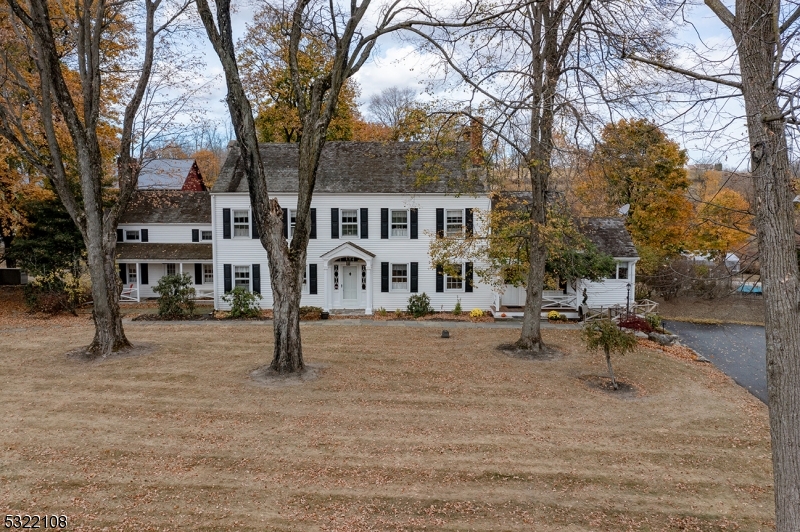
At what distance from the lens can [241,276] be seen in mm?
20969

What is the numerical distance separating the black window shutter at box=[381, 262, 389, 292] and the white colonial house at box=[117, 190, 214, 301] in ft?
33.7

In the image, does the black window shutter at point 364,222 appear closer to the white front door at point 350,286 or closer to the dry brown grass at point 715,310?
the white front door at point 350,286

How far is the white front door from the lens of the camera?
69.6ft

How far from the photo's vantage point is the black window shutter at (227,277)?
2089cm

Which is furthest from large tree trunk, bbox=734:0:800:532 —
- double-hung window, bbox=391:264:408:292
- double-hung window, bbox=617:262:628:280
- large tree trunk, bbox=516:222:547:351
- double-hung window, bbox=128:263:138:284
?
double-hung window, bbox=128:263:138:284

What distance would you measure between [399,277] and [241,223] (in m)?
7.55

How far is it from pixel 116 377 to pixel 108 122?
49.3 ft

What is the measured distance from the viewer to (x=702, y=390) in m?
11.1

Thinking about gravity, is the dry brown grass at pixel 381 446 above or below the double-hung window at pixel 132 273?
below

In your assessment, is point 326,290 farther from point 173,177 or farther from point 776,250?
point 776,250

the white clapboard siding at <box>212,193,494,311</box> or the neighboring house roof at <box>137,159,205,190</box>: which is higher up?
the neighboring house roof at <box>137,159,205,190</box>

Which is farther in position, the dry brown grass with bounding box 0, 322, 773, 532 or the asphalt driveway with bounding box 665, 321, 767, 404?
the asphalt driveway with bounding box 665, 321, 767, 404

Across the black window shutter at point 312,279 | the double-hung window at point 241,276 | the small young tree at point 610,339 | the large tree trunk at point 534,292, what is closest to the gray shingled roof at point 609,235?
the large tree trunk at point 534,292

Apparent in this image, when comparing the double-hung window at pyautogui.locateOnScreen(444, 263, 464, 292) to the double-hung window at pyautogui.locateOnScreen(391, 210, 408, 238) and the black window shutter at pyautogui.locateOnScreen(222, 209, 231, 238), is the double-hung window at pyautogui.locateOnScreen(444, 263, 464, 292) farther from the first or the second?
the black window shutter at pyautogui.locateOnScreen(222, 209, 231, 238)
